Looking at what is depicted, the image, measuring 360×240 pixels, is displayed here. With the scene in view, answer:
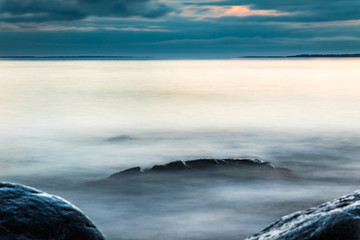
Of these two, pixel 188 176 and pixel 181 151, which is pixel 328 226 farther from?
pixel 181 151

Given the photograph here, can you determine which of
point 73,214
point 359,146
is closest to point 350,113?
point 359,146

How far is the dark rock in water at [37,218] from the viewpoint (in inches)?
116

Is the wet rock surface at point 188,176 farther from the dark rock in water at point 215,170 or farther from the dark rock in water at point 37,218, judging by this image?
the dark rock in water at point 37,218

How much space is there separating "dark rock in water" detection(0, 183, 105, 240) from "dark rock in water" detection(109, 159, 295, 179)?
16.9ft

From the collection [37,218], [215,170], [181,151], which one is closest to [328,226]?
[37,218]

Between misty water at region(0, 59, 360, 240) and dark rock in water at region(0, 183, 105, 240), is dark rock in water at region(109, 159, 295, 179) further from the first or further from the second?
dark rock in water at region(0, 183, 105, 240)

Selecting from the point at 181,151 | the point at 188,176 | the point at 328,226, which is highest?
the point at 328,226

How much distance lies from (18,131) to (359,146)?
10.6 m

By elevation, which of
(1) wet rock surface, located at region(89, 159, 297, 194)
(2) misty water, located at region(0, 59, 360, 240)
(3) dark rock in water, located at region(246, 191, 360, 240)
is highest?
(3) dark rock in water, located at region(246, 191, 360, 240)

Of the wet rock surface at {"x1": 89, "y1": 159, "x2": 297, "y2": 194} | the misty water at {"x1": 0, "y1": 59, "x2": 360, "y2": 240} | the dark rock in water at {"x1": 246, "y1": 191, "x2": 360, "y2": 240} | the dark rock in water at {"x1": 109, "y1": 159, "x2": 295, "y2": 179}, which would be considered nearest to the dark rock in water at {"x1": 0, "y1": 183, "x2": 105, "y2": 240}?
the dark rock in water at {"x1": 246, "y1": 191, "x2": 360, "y2": 240}

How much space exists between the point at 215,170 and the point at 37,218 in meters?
5.81

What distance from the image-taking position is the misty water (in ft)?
22.4

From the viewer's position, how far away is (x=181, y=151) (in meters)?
12.4

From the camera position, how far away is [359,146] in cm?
1260
